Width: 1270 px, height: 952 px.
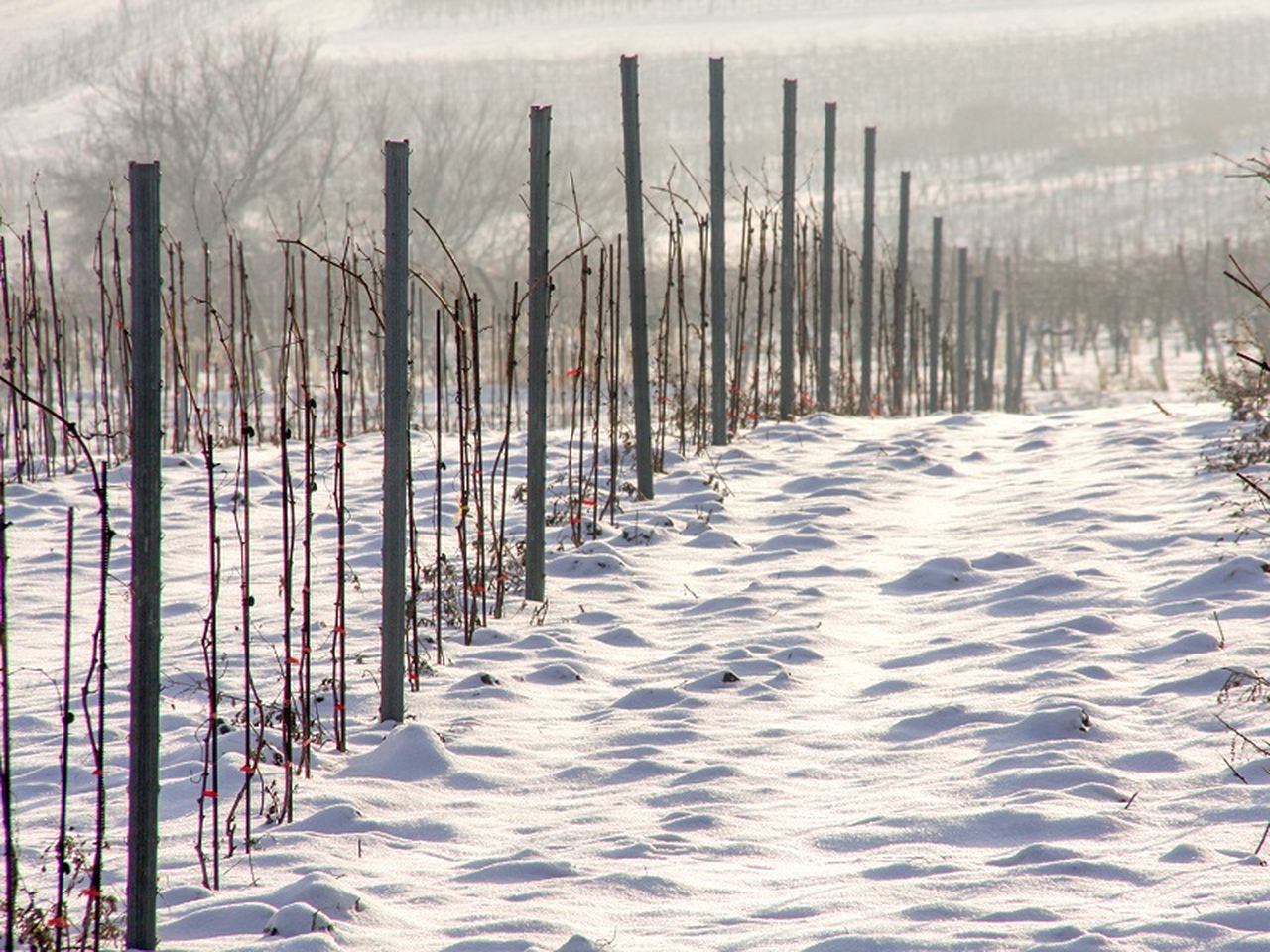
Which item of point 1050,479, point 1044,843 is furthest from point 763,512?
point 1044,843

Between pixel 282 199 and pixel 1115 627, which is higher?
pixel 282 199

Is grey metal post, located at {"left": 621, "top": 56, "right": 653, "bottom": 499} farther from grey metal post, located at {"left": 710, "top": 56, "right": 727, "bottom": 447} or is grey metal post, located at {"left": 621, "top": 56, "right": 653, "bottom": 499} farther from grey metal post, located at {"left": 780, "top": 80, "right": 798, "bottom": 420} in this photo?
grey metal post, located at {"left": 780, "top": 80, "right": 798, "bottom": 420}

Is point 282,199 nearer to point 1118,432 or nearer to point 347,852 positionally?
point 1118,432

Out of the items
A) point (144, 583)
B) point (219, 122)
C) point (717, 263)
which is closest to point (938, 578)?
point (717, 263)

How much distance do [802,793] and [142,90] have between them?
32.6m

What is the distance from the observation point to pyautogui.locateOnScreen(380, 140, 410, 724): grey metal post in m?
3.63

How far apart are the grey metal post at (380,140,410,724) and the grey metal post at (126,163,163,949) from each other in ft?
3.98

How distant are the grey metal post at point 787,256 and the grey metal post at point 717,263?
2.59ft

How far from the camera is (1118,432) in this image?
8.80 meters

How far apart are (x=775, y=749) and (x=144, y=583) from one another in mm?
1889

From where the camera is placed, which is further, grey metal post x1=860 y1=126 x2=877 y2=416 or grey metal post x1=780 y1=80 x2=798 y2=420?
grey metal post x1=860 y1=126 x2=877 y2=416

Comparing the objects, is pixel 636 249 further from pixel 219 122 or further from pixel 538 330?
pixel 219 122

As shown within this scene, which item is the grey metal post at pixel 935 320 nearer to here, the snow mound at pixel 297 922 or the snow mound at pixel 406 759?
the snow mound at pixel 406 759

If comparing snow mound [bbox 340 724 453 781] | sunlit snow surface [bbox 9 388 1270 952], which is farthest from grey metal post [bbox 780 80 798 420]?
snow mound [bbox 340 724 453 781]
